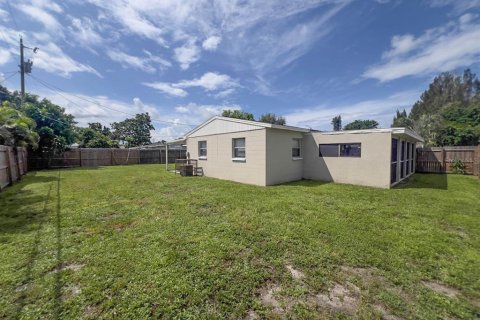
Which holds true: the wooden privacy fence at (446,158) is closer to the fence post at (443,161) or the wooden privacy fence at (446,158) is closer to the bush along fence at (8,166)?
the fence post at (443,161)

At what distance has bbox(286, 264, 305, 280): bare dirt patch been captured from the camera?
111 inches

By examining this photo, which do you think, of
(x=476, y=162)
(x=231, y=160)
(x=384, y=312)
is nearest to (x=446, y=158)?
(x=476, y=162)

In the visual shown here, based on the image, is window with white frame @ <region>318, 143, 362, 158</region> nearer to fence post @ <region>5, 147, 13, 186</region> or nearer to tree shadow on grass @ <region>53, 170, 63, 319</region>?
tree shadow on grass @ <region>53, 170, 63, 319</region>

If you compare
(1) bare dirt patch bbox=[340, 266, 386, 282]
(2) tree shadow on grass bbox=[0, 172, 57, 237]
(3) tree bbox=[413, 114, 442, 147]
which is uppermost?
(3) tree bbox=[413, 114, 442, 147]

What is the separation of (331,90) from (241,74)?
733cm

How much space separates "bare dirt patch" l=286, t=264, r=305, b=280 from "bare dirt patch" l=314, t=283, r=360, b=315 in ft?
1.14

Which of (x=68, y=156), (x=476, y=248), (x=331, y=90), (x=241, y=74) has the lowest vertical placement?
(x=476, y=248)

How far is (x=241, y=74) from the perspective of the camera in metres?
16.3

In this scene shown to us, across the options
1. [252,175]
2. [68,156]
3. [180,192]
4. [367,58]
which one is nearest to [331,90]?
[367,58]

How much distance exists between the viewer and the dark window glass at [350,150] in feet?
30.9

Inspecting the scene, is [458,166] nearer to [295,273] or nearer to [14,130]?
[295,273]

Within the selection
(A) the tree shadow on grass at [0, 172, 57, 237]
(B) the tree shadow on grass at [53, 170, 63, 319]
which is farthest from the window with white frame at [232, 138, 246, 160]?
(A) the tree shadow on grass at [0, 172, 57, 237]

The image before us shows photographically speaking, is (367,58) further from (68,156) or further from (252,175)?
(68,156)

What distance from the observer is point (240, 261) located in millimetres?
3154
